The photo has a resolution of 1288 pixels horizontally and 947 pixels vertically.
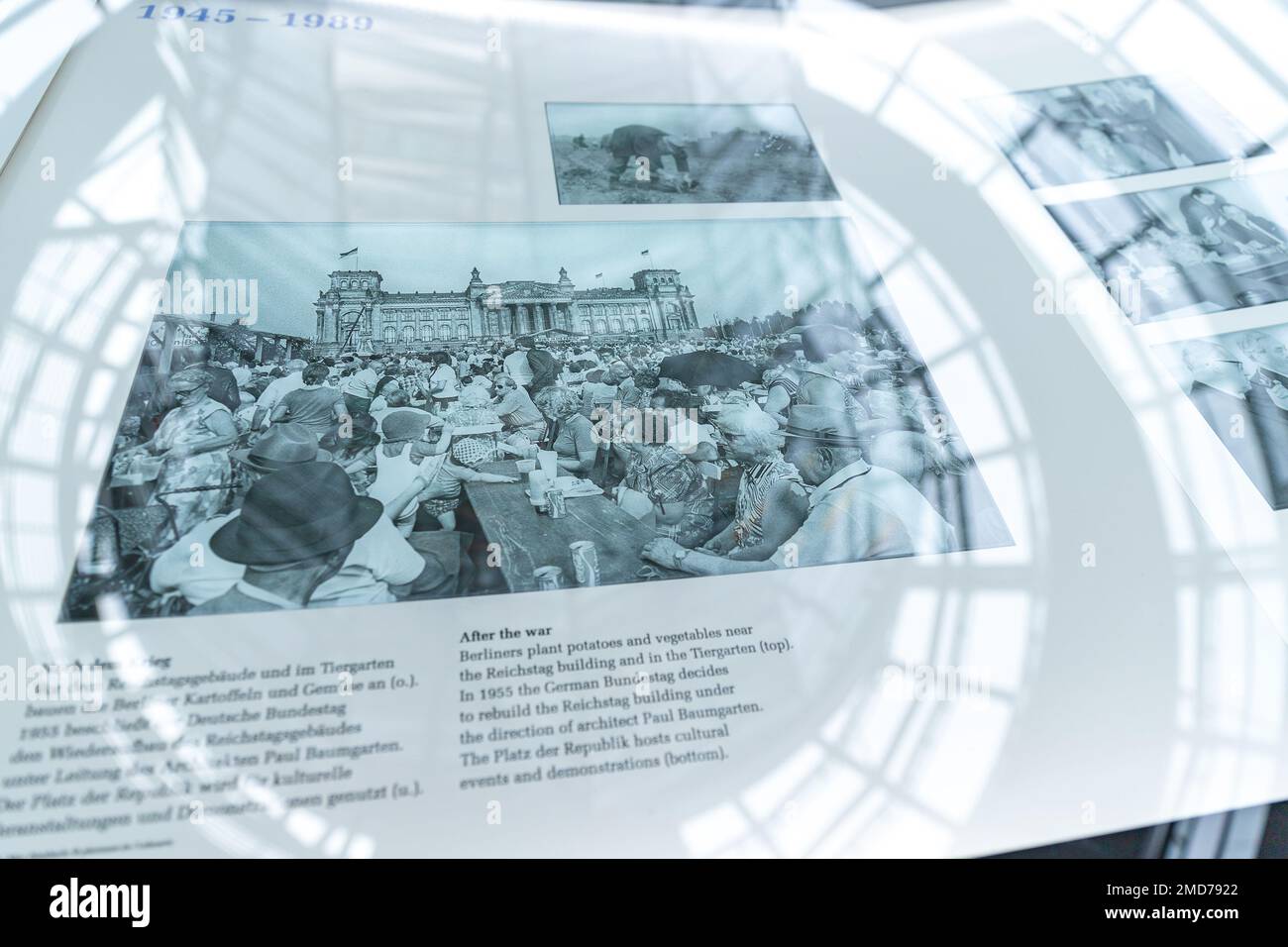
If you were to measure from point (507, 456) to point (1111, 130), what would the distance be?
359 centimetres

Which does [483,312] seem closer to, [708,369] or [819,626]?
[708,369]

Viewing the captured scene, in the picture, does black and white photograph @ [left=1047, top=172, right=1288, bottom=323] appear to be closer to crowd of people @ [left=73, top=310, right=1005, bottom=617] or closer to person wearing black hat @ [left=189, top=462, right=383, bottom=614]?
crowd of people @ [left=73, top=310, right=1005, bottom=617]

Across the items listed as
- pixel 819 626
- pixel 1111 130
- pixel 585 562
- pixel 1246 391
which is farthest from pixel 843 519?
pixel 1111 130

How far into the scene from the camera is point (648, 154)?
3.99 meters

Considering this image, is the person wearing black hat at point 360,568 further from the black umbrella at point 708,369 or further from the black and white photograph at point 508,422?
the black umbrella at point 708,369

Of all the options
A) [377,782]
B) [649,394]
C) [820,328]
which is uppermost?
[820,328]

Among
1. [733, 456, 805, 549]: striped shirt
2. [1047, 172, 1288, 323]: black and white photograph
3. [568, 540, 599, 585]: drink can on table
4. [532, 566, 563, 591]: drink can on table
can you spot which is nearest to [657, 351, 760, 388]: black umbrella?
[733, 456, 805, 549]: striped shirt

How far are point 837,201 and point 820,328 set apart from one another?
0.82 m

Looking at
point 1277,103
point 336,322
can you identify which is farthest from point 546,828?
point 1277,103

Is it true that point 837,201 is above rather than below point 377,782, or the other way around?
above

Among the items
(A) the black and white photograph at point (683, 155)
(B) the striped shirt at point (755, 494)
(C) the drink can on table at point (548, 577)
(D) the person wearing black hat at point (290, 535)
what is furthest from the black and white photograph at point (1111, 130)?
(D) the person wearing black hat at point (290, 535)

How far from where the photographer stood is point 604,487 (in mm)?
2912

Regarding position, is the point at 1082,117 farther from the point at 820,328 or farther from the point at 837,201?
the point at 820,328

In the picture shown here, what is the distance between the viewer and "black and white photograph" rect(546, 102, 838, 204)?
12.6 feet
